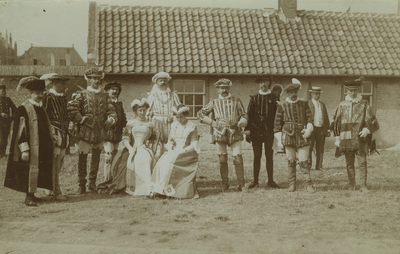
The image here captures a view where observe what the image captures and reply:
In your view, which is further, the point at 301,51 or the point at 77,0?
the point at 301,51

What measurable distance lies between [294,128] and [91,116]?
11.3 ft

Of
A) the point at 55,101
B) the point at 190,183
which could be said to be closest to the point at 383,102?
the point at 190,183

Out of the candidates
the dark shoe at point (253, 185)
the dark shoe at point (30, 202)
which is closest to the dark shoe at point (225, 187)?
the dark shoe at point (253, 185)

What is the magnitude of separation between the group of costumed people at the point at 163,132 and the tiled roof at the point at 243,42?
5.59m

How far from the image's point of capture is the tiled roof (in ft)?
45.9

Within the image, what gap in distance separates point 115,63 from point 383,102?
868 cm

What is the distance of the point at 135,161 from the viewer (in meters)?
7.92

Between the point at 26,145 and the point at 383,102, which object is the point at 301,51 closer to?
the point at 383,102

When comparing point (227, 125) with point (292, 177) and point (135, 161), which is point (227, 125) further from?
point (135, 161)

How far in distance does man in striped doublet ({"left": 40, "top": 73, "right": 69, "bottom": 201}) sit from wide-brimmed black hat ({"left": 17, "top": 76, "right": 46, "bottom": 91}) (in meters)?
0.39

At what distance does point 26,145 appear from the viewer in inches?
268

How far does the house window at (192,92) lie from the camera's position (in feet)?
46.6

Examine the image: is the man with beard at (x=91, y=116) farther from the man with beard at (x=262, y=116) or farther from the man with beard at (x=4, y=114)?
the man with beard at (x=4, y=114)

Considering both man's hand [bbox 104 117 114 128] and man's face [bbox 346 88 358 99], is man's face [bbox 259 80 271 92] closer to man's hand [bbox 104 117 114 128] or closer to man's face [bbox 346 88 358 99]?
man's face [bbox 346 88 358 99]
